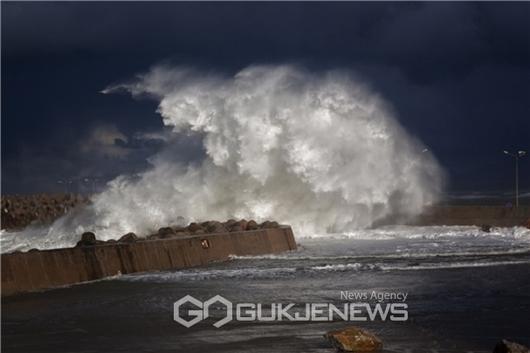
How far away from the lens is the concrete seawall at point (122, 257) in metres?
11.6

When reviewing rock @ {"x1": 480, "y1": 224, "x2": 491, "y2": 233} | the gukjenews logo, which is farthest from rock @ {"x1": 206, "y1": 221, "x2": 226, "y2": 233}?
rock @ {"x1": 480, "y1": 224, "x2": 491, "y2": 233}

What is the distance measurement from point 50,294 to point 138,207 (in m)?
15.4

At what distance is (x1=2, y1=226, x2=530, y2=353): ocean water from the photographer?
26.6 feet

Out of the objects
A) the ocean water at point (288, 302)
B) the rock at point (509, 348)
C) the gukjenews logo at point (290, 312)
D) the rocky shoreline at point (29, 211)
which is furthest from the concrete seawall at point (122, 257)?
the rocky shoreline at point (29, 211)

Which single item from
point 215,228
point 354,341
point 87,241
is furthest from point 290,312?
point 215,228

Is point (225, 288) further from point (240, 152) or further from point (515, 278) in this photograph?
point (240, 152)

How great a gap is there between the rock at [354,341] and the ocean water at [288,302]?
15cm

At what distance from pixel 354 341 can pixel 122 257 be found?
708 cm

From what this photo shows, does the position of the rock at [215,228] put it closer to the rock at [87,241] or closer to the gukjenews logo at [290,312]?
the rock at [87,241]

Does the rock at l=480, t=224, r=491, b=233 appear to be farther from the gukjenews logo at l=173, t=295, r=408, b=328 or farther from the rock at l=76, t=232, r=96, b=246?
the gukjenews logo at l=173, t=295, r=408, b=328

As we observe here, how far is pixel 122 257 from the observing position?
13.9 metres

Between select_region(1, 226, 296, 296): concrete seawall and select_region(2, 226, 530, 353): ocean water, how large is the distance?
0.79 feet

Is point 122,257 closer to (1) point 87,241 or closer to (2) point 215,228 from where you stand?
(1) point 87,241

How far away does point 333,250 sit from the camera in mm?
19516
